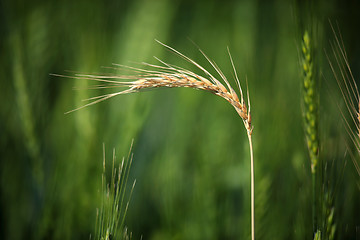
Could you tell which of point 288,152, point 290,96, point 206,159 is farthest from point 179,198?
point 290,96

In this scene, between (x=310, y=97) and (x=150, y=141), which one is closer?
(x=310, y=97)

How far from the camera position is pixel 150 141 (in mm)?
1159

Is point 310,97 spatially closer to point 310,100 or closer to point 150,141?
point 310,100

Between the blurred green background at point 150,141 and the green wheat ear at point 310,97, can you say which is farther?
the blurred green background at point 150,141

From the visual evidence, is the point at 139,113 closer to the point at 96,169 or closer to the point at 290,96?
the point at 96,169

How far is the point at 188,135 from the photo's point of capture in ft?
4.17

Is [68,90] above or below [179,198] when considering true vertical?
above

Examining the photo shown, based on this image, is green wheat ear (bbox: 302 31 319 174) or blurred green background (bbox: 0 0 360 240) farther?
blurred green background (bbox: 0 0 360 240)

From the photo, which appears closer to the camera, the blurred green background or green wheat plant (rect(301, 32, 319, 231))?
green wheat plant (rect(301, 32, 319, 231))

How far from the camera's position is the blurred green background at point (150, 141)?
0.80 metres

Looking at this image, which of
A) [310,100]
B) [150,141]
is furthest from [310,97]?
[150,141]

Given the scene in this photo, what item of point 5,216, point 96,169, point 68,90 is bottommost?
point 5,216

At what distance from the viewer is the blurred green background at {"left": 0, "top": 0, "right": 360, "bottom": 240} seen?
0.80m

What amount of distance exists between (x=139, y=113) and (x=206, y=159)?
0.19m
